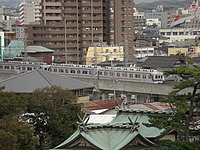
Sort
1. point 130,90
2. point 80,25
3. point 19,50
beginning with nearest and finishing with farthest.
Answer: point 130,90 → point 19,50 → point 80,25

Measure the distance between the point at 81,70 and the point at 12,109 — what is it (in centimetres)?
3548

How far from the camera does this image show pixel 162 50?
96.6 meters

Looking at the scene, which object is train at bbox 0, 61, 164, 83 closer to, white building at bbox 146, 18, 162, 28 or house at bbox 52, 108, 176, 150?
house at bbox 52, 108, 176, 150

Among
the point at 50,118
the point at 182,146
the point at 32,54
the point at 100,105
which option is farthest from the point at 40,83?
the point at 32,54

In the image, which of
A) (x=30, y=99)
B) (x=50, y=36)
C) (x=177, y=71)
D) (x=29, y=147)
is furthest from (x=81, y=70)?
(x=177, y=71)

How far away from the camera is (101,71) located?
59.6 m

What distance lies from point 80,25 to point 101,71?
30.7m

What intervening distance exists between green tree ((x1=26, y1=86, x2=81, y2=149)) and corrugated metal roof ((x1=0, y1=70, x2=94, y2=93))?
14795 mm

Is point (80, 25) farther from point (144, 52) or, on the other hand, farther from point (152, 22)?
point (152, 22)

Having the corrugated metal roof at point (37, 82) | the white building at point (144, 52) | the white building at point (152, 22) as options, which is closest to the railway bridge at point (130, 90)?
the corrugated metal roof at point (37, 82)

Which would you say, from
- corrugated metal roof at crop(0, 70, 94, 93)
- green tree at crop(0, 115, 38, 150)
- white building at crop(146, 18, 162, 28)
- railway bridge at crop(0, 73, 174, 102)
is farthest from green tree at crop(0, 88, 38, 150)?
white building at crop(146, 18, 162, 28)

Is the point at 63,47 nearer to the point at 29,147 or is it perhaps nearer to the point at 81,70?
the point at 81,70

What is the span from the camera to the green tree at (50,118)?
26.9 metres

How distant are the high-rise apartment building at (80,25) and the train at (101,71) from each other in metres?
17.3
